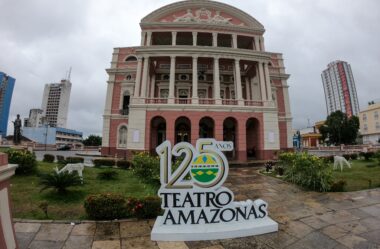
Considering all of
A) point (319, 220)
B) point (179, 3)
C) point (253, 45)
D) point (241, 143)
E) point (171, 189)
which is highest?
point (179, 3)

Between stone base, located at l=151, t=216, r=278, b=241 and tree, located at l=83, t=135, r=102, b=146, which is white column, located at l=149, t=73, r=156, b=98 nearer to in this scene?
stone base, located at l=151, t=216, r=278, b=241

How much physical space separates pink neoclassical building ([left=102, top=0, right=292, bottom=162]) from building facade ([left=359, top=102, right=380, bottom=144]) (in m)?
43.6

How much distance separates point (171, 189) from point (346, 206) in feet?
18.5

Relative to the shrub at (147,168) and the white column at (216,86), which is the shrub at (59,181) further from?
the white column at (216,86)

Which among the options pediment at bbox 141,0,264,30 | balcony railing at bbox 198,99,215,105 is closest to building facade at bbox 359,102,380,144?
pediment at bbox 141,0,264,30

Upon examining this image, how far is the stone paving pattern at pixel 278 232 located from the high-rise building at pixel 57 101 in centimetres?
11942

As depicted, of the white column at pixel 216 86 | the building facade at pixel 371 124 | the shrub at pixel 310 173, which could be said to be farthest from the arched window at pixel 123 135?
the building facade at pixel 371 124

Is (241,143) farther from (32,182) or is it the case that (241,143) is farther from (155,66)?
(32,182)

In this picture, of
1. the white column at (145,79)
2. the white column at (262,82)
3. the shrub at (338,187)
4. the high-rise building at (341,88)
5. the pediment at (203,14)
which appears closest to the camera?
the shrub at (338,187)

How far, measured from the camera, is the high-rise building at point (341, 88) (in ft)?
269

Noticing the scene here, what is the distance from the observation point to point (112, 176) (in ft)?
33.8

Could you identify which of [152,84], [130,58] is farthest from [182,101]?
[130,58]

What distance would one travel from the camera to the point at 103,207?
5266 mm

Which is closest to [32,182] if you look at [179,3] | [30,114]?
[179,3]
